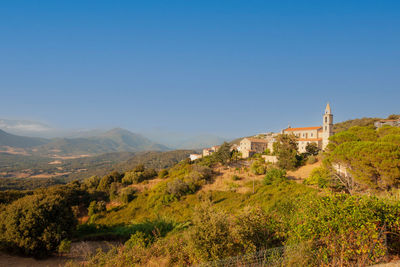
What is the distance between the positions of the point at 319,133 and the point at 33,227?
1757 inches

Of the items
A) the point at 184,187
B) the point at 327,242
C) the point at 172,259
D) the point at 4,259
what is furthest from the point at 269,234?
the point at 184,187

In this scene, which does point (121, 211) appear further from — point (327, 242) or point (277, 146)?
point (277, 146)

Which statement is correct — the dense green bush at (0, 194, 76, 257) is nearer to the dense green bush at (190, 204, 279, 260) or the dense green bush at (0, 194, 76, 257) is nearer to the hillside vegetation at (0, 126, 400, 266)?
the hillside vegetation at (0, 126, 400, 266)

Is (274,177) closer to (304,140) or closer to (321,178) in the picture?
(321,178)

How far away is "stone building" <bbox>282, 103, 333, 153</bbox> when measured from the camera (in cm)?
3519

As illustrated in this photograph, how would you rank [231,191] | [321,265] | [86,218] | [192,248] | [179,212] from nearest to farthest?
[321,265]
[192,248]
[179,212]
[86,218]
[231,191]


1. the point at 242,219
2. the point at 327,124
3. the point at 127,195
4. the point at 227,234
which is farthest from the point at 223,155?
the point at 227,234

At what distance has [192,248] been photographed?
19.5 feet

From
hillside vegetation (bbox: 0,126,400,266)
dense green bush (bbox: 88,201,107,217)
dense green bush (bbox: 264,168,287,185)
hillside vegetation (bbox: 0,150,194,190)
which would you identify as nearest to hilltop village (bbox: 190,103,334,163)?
dense green bush (bbox: 264,168,287,185)

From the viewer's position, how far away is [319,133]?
40.7 m

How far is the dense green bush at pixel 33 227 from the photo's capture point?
10234 mm

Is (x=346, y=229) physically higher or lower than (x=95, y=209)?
higher

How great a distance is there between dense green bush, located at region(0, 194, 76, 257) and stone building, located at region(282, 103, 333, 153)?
117ft

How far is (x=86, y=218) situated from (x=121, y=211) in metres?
3.49
